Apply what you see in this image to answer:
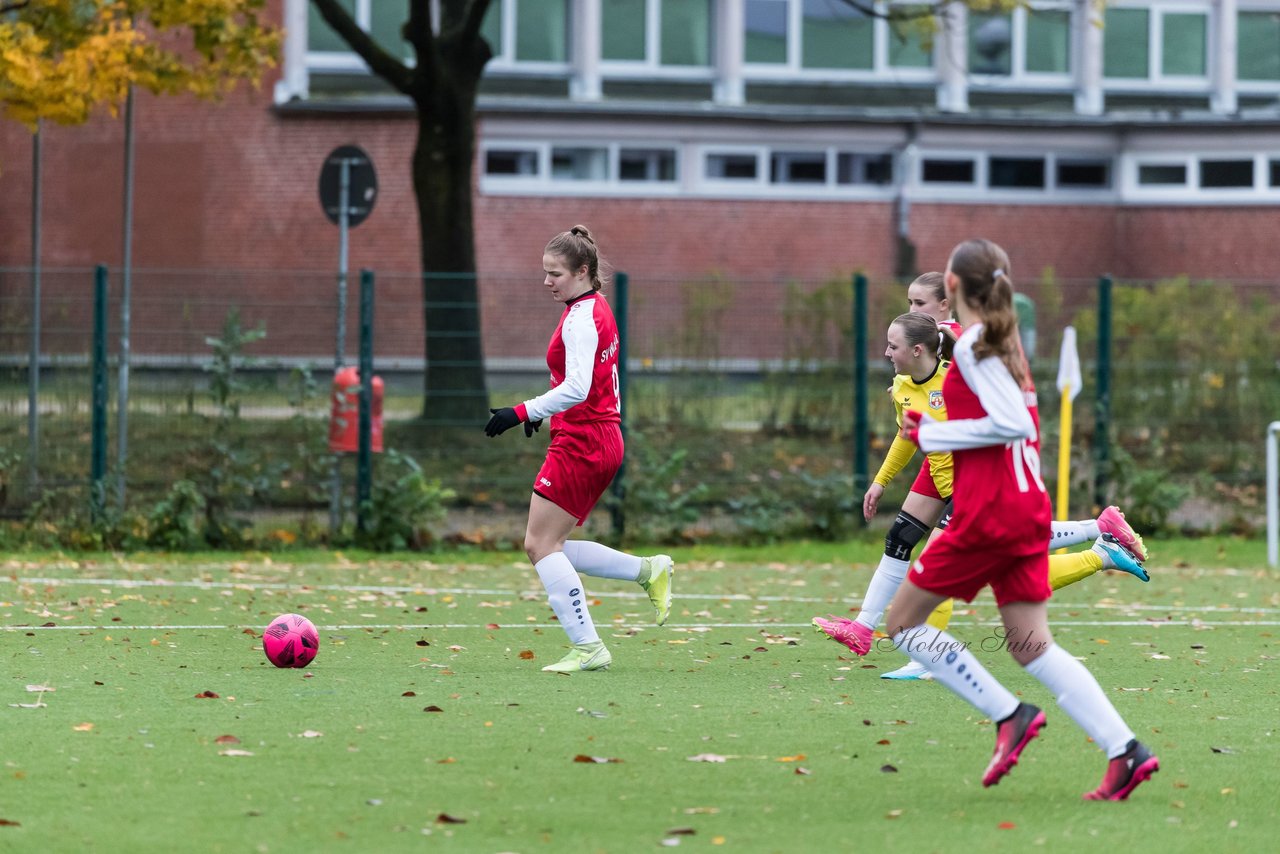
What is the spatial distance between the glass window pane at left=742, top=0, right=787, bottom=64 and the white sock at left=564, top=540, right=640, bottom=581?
79.3 ft

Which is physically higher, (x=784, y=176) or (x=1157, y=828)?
(x=784, y=176)

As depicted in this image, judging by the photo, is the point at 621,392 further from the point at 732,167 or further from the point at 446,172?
the point at 732,167

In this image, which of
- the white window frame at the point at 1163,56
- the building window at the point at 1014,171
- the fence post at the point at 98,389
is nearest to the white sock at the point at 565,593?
the fence post at the point at 98,389

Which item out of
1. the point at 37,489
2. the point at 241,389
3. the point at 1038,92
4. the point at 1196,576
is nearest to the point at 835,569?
the point at 1196,576

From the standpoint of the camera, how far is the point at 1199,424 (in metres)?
16.5

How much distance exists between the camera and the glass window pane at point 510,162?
30078 millimetres

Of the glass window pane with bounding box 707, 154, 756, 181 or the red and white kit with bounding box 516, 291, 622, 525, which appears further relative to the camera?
the glass window pane with bounding box 707, 154, 756, 181

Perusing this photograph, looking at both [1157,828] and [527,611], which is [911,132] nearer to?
[527,611]

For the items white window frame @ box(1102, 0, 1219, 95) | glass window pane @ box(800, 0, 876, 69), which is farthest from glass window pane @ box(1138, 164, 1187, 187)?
glass window pane @ box(800, 0, 876, 69)

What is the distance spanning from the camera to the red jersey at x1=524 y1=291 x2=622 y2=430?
7.79 meters

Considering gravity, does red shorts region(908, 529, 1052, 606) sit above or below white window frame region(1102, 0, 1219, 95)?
below

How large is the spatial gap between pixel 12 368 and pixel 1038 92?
892 inches

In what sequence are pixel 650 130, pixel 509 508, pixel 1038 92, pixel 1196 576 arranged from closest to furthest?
pixel 1196 576 → pixel 509 508 → pixel 650 130 → pixel 1038 92

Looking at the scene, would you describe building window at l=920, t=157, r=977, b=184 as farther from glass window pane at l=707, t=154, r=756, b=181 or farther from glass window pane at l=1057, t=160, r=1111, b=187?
glass window pane at l=707, t=154, r=756, b=181
